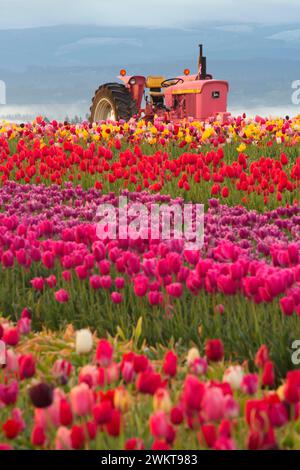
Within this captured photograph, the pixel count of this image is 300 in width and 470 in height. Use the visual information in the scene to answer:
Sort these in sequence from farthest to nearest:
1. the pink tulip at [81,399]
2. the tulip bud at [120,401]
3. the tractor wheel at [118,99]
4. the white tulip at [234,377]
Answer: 1. the tractor wheel at [118,99]
2. the white tulip at [234,377]
3. the tulip bud at [120,401]
4. the pink tulip at [81,399]

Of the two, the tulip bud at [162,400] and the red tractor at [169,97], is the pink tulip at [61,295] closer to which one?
the tulip bud at [162,400]

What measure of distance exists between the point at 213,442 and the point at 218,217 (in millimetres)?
5496

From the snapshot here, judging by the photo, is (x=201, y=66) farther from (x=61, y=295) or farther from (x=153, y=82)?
(x=61, y=295)

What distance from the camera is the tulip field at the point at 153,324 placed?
3160 mm

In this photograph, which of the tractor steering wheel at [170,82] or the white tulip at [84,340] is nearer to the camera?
the white tulip at [84,340]

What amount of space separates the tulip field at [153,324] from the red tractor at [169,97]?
9480 millimetres

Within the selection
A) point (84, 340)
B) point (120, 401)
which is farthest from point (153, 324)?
point (120, 401)

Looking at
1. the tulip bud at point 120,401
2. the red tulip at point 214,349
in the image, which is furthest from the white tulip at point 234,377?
the tulip bud at point 120,401

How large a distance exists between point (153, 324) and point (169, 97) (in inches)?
A: 626

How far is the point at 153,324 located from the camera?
5348 millimetres

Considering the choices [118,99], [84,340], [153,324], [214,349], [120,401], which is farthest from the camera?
[118,99]

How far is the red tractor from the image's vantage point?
20.1 meters

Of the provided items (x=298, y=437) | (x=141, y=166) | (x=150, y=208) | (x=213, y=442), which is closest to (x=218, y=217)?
(x=150, y=208)

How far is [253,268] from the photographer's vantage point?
519 cm
